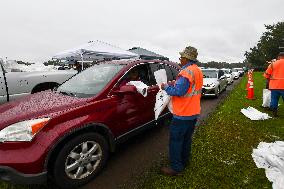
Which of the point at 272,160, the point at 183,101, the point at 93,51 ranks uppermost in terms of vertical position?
the point at 93,51

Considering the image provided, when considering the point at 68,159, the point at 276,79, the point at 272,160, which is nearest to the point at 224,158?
the point at 272,160

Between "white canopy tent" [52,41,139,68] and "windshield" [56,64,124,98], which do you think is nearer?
"windshield" [56,64,124,98]

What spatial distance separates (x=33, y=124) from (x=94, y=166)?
3.74 feet

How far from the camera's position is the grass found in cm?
353

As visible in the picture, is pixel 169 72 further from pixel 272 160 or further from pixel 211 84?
pixel 211 84

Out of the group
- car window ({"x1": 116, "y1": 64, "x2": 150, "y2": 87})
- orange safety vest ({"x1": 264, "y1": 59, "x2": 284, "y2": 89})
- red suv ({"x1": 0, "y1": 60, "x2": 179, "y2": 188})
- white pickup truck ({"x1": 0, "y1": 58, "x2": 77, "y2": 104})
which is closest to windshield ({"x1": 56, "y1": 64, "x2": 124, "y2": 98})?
red suv ({"x1": 0, "y1": 60, "x2": 179, "y2": 188})

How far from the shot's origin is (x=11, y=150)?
296cm

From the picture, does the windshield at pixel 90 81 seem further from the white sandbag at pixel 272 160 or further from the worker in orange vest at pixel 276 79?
the worker in orange vest at pixel 276 79

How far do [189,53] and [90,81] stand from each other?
6.18ft

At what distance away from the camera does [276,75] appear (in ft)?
22.3

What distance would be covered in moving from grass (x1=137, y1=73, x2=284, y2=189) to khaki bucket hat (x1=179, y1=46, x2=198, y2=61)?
1798 millimetres

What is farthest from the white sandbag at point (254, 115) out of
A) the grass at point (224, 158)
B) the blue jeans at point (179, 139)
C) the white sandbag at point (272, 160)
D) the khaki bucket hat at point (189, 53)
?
the khaki bucket hat at point (189, 53)

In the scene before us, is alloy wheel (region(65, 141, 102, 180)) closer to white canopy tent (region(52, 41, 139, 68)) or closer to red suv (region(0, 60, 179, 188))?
red suv (region(0, 60, 179, 188))

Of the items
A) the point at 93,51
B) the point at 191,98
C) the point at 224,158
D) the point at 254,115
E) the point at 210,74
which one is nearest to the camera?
the point at 191,98
